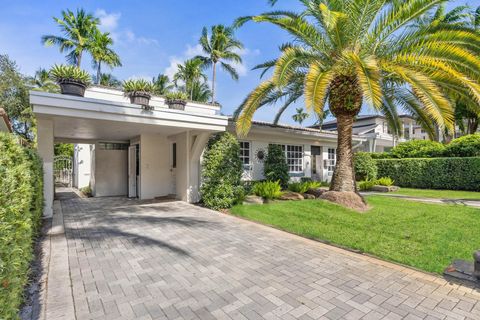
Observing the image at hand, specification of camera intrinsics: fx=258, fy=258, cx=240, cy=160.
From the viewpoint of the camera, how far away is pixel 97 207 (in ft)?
31.6

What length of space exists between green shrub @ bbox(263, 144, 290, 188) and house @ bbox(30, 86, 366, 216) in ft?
1.84

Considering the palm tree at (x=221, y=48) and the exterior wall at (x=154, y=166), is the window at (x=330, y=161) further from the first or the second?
the palm tree at (x=221, y=48)

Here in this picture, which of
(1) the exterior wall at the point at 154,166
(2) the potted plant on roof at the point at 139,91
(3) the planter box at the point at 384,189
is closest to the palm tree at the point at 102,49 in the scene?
(1) the exterior wall at the point at 154,166

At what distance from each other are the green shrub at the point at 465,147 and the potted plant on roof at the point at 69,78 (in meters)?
17.4

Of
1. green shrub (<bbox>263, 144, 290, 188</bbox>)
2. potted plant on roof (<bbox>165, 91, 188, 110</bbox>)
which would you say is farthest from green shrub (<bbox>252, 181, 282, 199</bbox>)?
potted plant on roof (<bbox>165, 91, 188, 110</bbox>)

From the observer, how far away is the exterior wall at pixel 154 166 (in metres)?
11.4

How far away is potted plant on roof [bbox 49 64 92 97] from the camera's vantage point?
6.77 m

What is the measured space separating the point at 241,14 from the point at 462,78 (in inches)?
257

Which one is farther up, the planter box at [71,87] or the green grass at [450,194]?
the planter box at [71,87]

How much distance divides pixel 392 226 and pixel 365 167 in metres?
10.3

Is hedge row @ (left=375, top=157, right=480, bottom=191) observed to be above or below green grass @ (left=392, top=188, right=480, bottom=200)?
above

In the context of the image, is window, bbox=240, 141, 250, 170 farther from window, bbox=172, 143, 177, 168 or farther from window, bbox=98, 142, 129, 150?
window, bbox=98, 142, 129, 150

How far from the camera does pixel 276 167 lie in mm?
12531

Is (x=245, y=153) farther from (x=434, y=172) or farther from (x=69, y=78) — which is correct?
(x=434, y=172)
